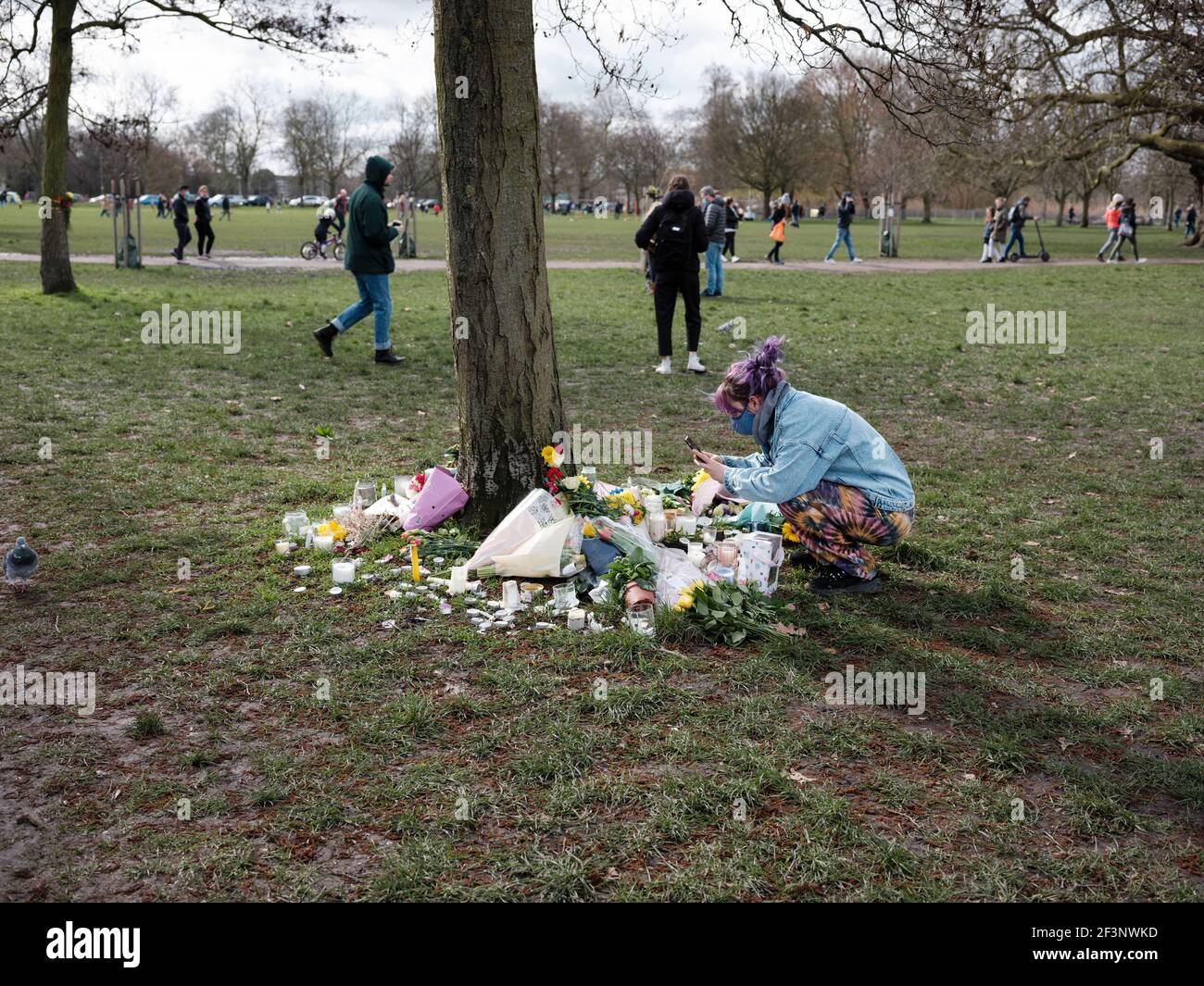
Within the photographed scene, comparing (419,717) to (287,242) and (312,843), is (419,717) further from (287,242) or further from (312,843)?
(287,242)

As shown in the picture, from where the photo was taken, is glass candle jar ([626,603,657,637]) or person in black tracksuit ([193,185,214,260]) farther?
person in black tracksuit ([193,185,214,260])

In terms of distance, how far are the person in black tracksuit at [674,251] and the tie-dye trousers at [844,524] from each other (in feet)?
19.4

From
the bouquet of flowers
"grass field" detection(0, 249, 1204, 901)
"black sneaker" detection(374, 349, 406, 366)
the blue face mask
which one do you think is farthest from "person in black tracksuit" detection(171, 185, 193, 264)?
the bouquet of flowers

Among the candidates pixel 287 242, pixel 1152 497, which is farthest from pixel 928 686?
pixel 287 242

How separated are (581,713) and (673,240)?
25.1ft

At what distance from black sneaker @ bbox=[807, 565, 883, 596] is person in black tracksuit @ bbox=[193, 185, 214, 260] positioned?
21.3 m

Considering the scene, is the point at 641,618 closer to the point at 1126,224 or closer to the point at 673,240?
the point at 673,240

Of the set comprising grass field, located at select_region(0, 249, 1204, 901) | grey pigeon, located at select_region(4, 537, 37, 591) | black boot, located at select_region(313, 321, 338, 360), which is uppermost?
black boot, located at select_region(313, 321, 338, 360)

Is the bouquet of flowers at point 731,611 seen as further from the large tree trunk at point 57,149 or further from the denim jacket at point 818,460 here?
the large tree trunk at point 57,149

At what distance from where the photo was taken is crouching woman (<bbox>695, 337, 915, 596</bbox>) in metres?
4.98

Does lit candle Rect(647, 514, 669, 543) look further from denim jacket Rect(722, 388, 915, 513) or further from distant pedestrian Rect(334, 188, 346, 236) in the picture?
distant pedestrian Rect(334, 188, 346, 236)

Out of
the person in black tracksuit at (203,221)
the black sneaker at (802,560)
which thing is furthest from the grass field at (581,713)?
the person in black tracksuit at (203,221)

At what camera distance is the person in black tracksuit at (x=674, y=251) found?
10812mm

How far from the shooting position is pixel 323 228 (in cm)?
2559
